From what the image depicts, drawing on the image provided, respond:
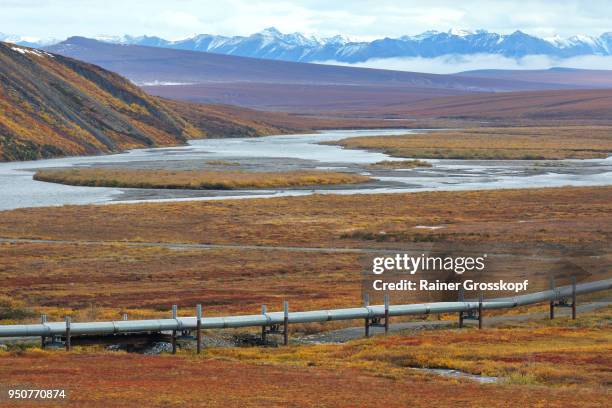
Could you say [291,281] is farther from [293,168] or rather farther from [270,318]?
[293,168]

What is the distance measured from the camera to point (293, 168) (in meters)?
118

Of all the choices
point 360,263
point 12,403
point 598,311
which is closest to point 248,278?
point 360,263

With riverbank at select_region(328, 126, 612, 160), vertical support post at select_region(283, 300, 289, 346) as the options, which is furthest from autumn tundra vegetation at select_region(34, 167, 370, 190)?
vertical support post at select_region(283, 300, 289, 346)

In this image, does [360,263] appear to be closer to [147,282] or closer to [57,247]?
[147,282]

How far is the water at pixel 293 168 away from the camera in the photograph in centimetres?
9253

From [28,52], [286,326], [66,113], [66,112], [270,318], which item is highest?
[28,52]

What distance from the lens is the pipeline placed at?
108ft

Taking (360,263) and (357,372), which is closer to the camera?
(357,372)

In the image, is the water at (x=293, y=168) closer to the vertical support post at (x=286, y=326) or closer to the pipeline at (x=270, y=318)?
the pipeline at (x=270, y=318)

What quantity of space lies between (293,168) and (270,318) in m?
83.0

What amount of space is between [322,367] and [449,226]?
39.6 meters

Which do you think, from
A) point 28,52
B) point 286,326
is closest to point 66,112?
point 28,52

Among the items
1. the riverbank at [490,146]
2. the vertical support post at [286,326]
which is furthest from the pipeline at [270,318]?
the riverbank at [490,146]

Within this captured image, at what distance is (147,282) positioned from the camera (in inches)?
1954
